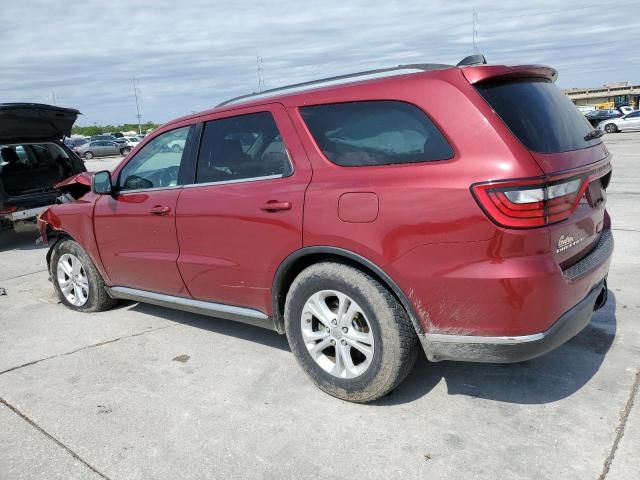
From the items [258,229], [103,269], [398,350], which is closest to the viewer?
[398,350]

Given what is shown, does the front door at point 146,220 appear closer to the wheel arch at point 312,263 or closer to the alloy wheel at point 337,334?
the wheel arch at point 312,263

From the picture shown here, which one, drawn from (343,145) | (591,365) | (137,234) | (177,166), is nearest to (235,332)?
(137,234)

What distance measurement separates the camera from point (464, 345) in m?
2.84

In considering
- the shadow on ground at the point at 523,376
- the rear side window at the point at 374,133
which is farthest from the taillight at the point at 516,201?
the shadow on ground at the point at 523,376

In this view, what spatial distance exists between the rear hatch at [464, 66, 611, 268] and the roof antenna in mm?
102

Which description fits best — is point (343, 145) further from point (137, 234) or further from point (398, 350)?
point (137, 234)

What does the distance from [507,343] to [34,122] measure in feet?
24.7

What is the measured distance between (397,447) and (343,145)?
1.60m

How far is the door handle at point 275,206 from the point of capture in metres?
3.32

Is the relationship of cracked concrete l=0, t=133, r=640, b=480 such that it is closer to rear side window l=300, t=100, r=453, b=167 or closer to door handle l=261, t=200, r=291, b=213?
door handle l=261, t=200, r=291, b=213

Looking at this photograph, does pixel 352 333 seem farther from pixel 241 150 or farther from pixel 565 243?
pixel 241 150

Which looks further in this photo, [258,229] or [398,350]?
[258,229]

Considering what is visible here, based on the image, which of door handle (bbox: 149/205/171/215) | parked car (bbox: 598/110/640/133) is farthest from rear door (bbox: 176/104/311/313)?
parked car (bbox: 598/110/640/133)

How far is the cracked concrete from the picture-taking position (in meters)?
2.76
